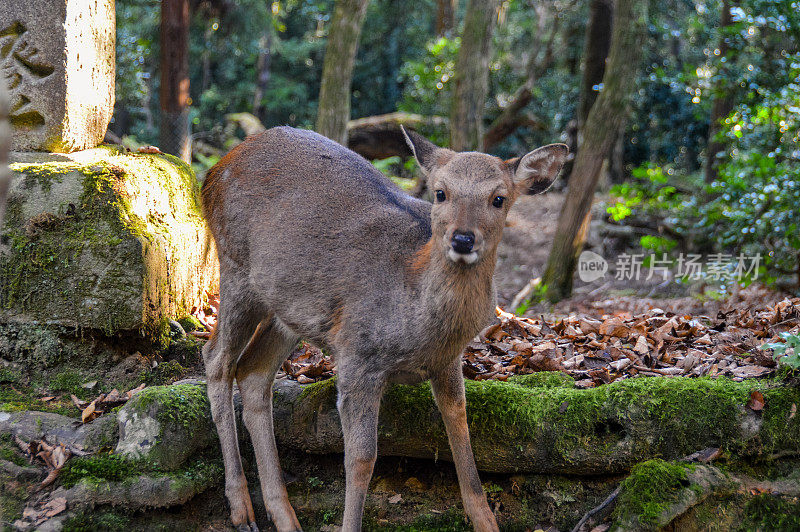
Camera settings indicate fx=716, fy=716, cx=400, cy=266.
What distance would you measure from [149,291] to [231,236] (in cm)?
80

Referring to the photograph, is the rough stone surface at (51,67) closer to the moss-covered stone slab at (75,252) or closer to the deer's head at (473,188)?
the moss-covered stone slab at (75,252)

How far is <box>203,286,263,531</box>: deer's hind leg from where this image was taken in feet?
13.6

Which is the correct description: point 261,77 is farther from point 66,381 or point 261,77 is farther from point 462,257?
point 462,257

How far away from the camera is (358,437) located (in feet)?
12.3

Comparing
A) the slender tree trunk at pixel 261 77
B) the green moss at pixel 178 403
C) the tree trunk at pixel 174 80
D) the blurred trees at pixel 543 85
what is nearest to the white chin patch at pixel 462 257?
the green moss at pixel 178 403

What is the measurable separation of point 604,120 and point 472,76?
2.45 metres

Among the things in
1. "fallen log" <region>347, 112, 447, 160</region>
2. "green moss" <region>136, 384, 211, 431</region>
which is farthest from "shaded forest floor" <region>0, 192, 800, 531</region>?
"fallen log" <region>347, 112, 447, 160</region>

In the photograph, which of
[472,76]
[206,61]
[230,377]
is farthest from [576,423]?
[206,61]

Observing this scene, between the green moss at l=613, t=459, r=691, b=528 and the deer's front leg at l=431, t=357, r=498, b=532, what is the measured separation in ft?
2.35

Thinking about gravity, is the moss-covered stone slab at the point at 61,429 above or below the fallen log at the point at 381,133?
below

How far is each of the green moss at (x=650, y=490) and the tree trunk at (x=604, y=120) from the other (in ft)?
18.3

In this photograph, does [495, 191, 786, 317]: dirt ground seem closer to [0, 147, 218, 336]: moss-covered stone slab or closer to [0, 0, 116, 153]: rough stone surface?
[0, 147, 218, 336]: moss-covered stone slab

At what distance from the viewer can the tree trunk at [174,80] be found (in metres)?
11.3

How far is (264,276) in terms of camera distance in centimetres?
425
